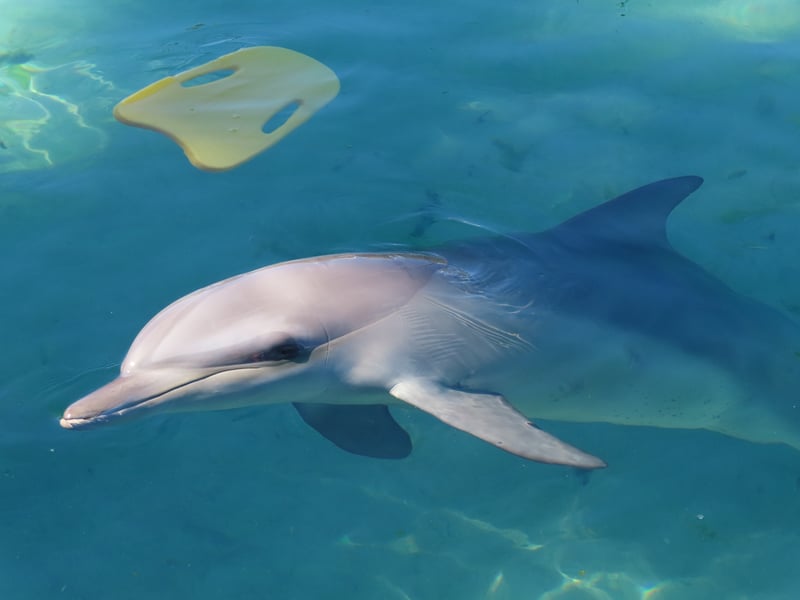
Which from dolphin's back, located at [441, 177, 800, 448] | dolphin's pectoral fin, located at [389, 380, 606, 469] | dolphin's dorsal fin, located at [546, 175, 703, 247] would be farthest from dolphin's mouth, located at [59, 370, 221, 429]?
dolphin's dorsal fin, located at [546, 175, 703, 247]

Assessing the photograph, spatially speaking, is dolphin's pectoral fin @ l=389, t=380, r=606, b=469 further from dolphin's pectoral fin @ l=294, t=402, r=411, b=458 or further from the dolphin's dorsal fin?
the dolphin's dorsal fin

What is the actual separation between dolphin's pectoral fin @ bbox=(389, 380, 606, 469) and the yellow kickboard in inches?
123

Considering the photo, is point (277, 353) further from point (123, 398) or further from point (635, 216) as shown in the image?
point (635, 216)

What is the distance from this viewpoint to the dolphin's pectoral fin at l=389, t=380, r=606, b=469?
4.21m

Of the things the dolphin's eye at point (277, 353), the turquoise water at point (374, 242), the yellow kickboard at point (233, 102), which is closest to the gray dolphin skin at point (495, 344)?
the dolphin's eye at point (277, 353)

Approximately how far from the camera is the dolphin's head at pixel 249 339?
4.24 m

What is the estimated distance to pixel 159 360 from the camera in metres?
4.30

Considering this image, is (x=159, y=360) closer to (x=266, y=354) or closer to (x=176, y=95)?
(x=266, y=354)

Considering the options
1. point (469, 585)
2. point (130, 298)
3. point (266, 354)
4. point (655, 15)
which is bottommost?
point (469, 585)

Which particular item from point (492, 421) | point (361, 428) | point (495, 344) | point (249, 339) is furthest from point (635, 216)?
point (249, 339)

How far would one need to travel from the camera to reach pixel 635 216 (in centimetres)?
578

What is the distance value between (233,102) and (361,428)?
12.8 feet

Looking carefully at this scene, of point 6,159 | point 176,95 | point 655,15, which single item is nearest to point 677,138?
point 655,15

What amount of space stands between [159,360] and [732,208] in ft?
15.6
